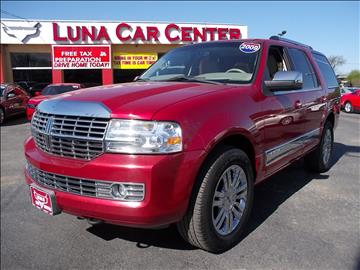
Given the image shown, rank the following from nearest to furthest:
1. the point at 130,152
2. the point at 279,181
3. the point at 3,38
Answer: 1. the point at 130,152
2. the point at 279,181
3. the point at 3,38

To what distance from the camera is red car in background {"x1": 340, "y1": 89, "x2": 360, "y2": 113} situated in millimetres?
19625

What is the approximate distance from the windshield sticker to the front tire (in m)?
1.34

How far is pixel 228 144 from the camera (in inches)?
131

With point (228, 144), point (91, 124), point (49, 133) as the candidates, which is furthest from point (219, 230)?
point (49, 133)

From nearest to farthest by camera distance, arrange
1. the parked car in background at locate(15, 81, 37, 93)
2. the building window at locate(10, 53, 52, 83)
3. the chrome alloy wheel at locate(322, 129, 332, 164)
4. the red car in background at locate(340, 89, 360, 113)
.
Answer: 1. the chrome alloy wheel at locate(322, 129, 332, 164)
2. the red car in background at locate(340, 89, 360, 113)
3. the parked car in background at locate(15, 81, 37, 93)
4. the building window at locate(10, 53, 52, 83)

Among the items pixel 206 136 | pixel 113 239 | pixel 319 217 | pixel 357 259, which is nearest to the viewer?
pixel 206 136

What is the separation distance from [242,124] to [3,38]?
24155 mm

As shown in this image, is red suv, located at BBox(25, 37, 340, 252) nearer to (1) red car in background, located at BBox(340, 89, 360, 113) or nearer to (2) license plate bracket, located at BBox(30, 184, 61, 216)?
(2) license plate bracket, located at BBox(30, 184, 61, 216)

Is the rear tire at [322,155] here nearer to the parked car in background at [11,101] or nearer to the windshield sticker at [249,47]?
the windshield sticker at [249,47]

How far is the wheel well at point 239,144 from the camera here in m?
3.15

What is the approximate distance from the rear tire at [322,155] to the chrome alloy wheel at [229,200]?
2.55m

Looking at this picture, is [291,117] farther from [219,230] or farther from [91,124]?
[91,124]

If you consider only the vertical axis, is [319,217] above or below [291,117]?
below

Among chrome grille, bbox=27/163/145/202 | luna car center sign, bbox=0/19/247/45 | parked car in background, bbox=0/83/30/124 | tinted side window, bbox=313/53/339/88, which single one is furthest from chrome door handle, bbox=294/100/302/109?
luna car center sign, bbox=0/19/247/45
